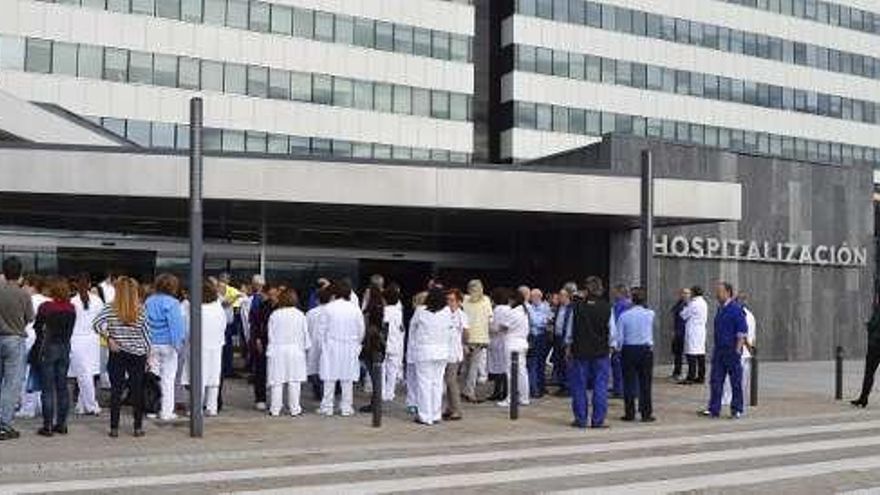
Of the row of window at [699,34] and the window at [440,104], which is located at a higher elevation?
the row of window at [699,34]

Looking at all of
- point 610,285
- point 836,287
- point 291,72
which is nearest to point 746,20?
point 291,72

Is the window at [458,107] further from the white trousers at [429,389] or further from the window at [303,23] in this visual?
the white trousers at [429,389]

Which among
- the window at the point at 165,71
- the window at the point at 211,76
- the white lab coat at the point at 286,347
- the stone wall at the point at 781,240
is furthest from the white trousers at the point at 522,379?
the window at the point at 211,76

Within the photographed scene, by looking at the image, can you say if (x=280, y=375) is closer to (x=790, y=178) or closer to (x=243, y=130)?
(x=790, y=178)

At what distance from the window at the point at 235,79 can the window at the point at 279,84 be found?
1.22 metres

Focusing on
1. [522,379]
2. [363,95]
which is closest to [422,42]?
[363,95]

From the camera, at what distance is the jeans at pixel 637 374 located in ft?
50.3

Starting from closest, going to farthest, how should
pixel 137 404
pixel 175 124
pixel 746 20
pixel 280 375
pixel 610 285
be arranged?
pixel 137 404, pixel 280 375, pixel 610 285, pixel 175 124, pixel 746 20

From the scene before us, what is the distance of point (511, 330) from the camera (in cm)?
1689

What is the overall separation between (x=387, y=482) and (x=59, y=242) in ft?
81.7

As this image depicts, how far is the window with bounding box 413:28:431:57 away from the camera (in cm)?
5575

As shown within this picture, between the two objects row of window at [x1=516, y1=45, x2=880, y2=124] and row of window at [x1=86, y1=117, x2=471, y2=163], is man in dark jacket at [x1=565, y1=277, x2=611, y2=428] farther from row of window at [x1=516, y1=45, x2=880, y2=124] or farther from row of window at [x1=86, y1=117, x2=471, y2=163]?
row of window at [x1=516, y1=45, x2=880, y2=124]

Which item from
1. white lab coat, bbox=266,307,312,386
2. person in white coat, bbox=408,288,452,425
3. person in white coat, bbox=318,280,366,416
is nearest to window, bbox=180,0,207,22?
person in white coat, bbox=318,280,366,416

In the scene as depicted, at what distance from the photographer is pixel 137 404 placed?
1276 cm
